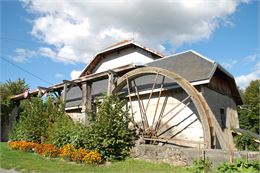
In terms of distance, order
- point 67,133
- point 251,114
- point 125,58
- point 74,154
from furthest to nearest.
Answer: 1. point 251,114
2. point 125,58
3. point 67,133
4. point 74,154

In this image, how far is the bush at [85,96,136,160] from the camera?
34.0ft

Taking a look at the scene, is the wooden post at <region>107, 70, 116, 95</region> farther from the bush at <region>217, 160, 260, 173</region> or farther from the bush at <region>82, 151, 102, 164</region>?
the bush at <region>217, 160, 260, 173</region>

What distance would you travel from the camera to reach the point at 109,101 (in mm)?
11242

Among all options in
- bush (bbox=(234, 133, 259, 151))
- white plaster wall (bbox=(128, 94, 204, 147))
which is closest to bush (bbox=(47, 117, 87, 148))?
white plaster wall (bbox=(128, 94, 204, 147))

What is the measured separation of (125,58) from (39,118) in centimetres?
736

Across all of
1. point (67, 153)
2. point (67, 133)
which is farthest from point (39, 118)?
point (67, 153)

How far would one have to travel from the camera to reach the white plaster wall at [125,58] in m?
18.8

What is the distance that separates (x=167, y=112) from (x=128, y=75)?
251cm

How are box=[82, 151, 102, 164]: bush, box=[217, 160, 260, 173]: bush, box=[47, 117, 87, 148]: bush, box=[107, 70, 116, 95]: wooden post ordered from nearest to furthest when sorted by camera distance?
box=[217, 160, 260, 173]: bush → box=[82, 151, 102, 164]: bush → box=[47, 117, 87, 148]: bush → box=[107, 70, 116, 95]: wooden post

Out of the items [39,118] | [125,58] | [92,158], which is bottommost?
[92,158]

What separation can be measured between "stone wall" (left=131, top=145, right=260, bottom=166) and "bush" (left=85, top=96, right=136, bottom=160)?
0.55 m

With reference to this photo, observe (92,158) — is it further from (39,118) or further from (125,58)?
(125,58)

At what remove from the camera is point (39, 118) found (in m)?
15.2

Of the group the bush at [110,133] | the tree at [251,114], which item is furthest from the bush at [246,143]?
the tree at [251,114]
